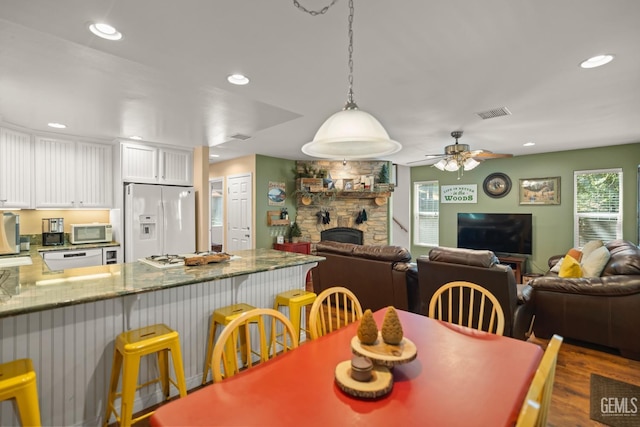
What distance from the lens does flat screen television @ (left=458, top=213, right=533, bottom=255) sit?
6051mm

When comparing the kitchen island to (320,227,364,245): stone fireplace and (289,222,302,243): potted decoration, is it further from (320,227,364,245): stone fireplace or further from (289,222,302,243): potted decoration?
(320,227,364,245): stone fireplace

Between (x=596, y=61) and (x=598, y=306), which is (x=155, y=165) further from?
(x=598, y=306)

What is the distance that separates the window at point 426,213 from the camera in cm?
761

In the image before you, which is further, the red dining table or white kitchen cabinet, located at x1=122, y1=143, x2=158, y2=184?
white kitchen cabinet, located at x1=122, y1=143, x2=158, y2=184

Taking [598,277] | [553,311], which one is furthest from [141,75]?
[598,277]

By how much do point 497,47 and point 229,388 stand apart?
2.52 m

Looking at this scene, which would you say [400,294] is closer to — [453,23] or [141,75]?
[453,23]

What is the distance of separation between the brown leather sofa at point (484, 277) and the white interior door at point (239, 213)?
12.5 ft

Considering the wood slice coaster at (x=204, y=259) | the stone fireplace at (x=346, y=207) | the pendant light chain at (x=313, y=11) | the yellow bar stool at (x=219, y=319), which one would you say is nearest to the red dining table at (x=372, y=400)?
the yellow bar stool at (x=219, y=319)

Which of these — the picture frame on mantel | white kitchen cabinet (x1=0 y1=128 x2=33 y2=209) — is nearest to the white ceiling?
white kitchen cabinet (x1=0 y1=128 x2=33 y2=209)

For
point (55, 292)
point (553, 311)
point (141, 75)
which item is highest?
point (141, 75)

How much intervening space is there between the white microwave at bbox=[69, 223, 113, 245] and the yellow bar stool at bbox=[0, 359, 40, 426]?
3.19m

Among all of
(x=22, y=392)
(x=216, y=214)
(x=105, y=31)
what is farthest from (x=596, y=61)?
(x=216, y=214)

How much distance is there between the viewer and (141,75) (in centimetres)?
243
